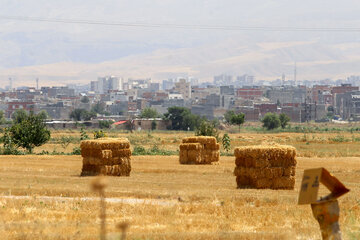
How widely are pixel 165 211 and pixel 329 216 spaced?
29.4ft

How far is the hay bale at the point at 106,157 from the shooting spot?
3506 cm

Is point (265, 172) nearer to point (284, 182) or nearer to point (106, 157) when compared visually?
point (284, 182)

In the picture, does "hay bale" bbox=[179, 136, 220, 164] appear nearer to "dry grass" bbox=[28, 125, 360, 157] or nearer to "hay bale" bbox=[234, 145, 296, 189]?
"dry grass" bbox=[28, 125, 360, 157]

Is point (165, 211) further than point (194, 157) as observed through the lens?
No

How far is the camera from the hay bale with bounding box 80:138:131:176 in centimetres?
3506

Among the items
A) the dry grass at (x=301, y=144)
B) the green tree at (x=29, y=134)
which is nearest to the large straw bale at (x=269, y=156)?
the dry grass at (x=301, y=144)

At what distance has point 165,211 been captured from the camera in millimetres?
20859

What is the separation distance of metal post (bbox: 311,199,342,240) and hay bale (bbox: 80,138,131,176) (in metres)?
23.0

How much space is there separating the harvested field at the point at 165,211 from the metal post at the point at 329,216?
3443mm

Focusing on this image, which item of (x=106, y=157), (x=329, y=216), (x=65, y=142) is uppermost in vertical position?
(x=329, y=216)

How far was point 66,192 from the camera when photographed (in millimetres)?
26125

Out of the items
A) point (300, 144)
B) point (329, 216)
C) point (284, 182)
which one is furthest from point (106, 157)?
point (300, 144)

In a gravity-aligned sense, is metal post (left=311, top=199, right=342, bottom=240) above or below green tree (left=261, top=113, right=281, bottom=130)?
above

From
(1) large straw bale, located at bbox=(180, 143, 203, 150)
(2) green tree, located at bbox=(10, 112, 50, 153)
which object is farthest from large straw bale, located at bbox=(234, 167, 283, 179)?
(2) green tree, located at bbox=(10, 112, 50, 153)
